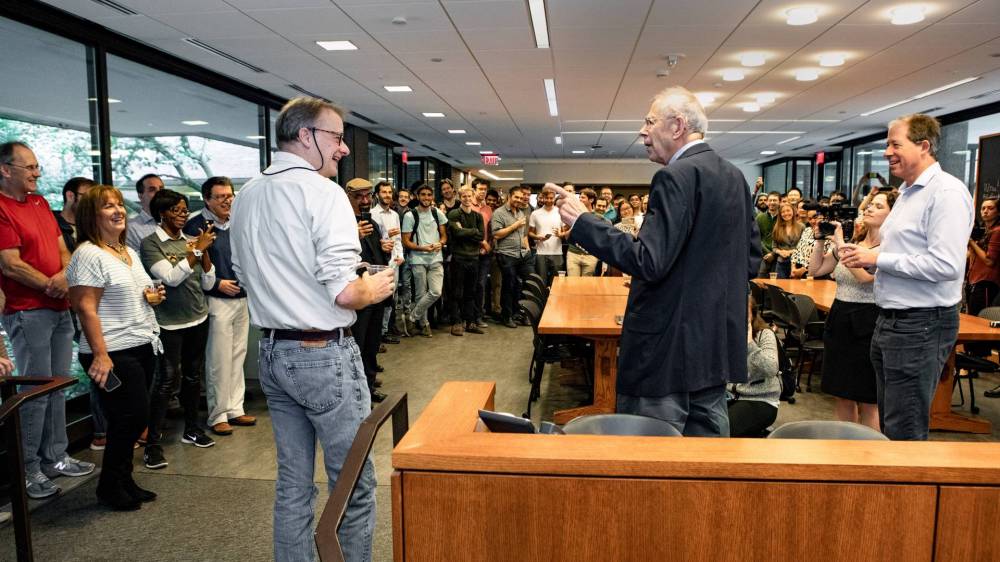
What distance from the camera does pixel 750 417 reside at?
107 inches

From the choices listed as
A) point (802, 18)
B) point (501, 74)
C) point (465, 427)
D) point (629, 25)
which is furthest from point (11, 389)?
point (501, 74)

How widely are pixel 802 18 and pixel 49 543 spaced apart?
5.76 m

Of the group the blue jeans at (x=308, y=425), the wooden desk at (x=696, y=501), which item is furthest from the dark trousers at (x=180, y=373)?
the wooden desk at (x=696, y=501)

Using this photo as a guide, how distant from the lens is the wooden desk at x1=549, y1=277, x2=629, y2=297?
549 centimetres

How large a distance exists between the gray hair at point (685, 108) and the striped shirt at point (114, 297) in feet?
7.94

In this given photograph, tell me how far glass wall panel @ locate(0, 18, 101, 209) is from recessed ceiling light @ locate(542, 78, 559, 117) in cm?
462

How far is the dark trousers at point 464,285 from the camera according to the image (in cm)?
781

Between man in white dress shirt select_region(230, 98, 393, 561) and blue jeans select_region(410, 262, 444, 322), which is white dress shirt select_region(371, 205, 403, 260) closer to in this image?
blue jeans select_region(410, 262, 444, 322)

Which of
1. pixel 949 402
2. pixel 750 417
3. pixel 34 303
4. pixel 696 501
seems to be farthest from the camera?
pixel 949 402

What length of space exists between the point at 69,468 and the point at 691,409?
3.22 metres

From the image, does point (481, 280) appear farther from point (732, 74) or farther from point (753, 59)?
point (753, 59)

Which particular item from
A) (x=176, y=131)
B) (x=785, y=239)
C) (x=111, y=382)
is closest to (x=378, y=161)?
(x=176, y=131)

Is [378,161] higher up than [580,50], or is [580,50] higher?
[580,50]

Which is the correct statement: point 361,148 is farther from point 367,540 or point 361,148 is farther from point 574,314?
point 367,540
